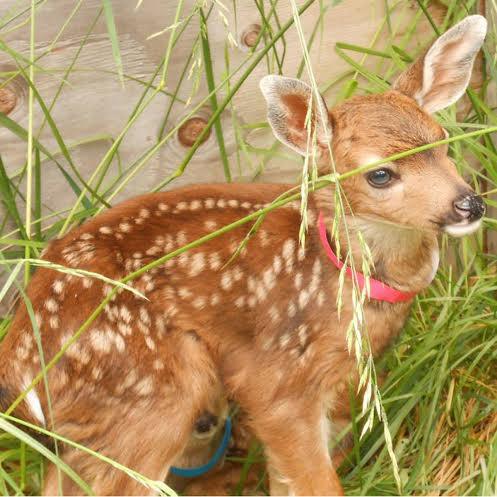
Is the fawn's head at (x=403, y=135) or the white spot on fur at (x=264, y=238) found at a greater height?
the fawn's head at (x=403, y=135)

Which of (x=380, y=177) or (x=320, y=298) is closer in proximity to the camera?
(x=380, y=177)

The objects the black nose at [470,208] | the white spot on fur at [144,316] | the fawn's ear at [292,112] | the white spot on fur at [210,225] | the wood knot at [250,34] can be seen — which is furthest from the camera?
the wood knot at [250,34]

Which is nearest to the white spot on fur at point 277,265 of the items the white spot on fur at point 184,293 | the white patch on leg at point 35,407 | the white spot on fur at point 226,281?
the white spot on fur at point 226,281

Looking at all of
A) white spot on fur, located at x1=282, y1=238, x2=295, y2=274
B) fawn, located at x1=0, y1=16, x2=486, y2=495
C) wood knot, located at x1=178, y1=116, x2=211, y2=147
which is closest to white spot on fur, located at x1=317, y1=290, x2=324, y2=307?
fawn, located at x1=0, y1=16, x2=486, y2=495

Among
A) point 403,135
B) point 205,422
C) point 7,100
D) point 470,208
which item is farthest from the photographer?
point 7,100

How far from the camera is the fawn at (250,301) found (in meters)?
2.70

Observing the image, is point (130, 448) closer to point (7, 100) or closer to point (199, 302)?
point (199, 302)

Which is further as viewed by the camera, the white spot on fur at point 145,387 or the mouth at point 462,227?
the white spot on fur at point 145,387

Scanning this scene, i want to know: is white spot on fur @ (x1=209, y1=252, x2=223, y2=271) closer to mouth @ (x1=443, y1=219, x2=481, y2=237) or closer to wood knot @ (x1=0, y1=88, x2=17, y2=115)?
mouth @ (x1=443, y1=219, x2=481, y2=237)

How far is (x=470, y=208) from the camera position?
2.49m

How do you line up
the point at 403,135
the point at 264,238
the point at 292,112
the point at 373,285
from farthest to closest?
the point at 264,238
the point at 373,285
the point at 292,112
the point at 403,135

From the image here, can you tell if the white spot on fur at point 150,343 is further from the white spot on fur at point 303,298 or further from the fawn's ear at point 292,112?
the fawn's ear at point 292,112

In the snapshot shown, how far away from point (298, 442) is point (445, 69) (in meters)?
1.03

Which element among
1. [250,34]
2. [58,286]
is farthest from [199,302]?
[250,34]
